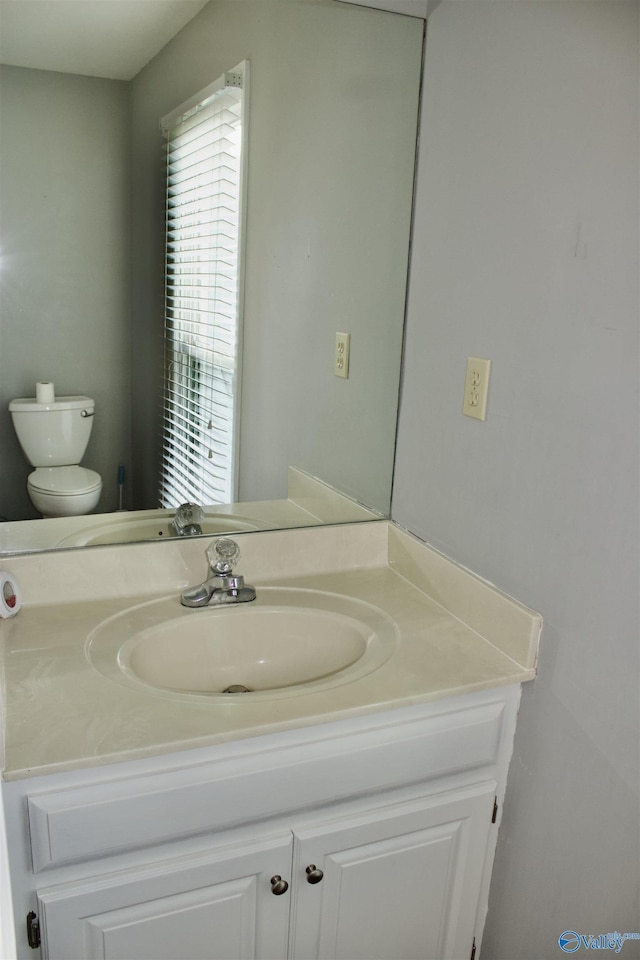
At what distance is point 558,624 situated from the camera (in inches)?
49.2

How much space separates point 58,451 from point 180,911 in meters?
0.80

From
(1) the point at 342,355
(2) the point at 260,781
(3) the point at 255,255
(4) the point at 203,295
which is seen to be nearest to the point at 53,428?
(4) the point at 203,295

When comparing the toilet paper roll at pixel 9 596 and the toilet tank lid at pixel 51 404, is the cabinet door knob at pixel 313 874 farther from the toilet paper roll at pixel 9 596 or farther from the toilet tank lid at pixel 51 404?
the toilet tank lid at pixel 51 404

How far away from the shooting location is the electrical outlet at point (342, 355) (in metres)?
1.66

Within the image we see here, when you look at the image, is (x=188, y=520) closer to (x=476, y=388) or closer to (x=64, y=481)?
(x=64, y=481)

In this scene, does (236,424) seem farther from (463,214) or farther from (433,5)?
(433,5)

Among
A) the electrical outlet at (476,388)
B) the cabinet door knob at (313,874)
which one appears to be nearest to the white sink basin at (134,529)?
the electrical outlet at (476,388)

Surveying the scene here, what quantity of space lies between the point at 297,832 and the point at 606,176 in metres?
1.07

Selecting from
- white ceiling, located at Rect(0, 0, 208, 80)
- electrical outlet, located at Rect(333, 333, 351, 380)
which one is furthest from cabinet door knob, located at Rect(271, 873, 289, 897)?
white ceiling, located at Rect(0, 0, 208, 80)

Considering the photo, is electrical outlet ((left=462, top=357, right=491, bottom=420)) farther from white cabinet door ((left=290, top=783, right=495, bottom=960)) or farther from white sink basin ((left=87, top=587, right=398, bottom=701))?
white cabinet door ((left=290, top=783, right=495, bottom=960))

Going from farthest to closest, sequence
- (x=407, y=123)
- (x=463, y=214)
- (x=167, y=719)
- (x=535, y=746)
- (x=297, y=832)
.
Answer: (x=407, y=123)
(x=463, y=214)
(x=535, y=746)
(x=297, y=832)
(x=167, y=719)

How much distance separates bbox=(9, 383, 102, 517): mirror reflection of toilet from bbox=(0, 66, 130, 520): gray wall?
0.06ft

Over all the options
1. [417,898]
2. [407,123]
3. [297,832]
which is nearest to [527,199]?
[407,123]

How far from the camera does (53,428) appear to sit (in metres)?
1.43
